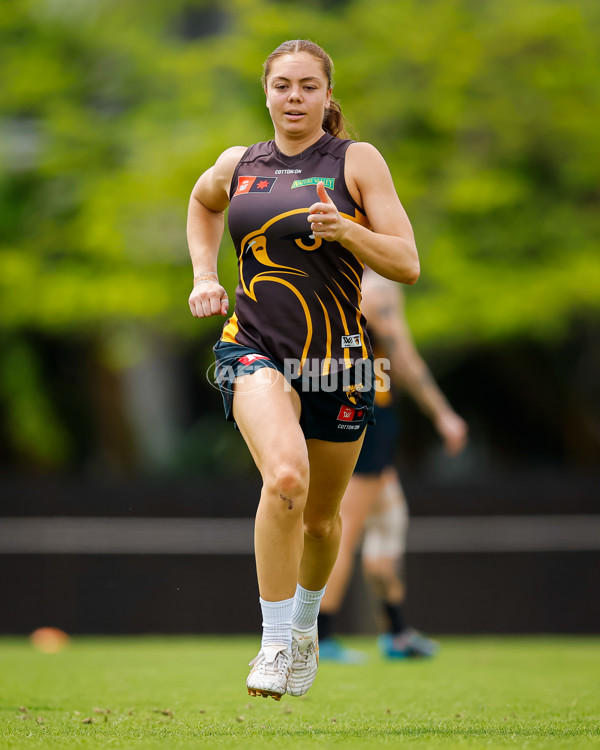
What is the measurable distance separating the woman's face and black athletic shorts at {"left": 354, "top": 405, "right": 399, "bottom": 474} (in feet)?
9.65

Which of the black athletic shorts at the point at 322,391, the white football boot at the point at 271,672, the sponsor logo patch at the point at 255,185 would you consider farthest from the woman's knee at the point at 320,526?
the sponsor logo patch at the point at 255,185

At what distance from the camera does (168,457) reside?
62.8 ft

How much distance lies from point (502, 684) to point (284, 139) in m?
3.09

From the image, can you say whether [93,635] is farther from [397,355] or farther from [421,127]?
[421,127]

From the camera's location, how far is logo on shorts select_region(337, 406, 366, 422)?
4312 millimetres

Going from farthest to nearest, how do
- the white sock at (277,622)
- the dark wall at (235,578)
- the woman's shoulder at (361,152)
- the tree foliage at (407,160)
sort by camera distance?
1. the tree foliage at (407,160)
2. the dark wall at (235,578)
3. the woman's shoulder at (361,152)
4. the white sock at (277,622)

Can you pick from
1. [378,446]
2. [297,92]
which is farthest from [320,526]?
[378,446]

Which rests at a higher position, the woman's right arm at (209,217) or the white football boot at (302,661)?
the woman's right arm at (209,217)

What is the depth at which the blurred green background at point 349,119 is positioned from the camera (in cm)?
1233

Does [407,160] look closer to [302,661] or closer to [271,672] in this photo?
[302,661]

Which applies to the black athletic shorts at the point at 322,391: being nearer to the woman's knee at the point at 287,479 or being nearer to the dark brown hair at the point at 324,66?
the woman's knee at the point at 287,479

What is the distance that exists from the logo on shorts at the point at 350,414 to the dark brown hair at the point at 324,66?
3.71 feet

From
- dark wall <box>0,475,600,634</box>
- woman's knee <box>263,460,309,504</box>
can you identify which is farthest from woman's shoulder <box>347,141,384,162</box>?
dark wall <box>0,475,600,634</box>

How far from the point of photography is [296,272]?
4.23 m
